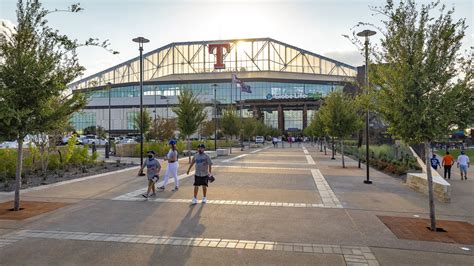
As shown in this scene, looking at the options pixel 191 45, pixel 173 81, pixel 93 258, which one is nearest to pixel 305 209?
pixel 93 258

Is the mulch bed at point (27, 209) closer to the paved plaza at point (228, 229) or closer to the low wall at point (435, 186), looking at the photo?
the paved plaza at point (228, 229)

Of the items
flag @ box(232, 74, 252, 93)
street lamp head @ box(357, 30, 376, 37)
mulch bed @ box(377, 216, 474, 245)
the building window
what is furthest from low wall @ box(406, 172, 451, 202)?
the building window

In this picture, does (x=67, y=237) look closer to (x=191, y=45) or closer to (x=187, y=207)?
(x=187, y=207)

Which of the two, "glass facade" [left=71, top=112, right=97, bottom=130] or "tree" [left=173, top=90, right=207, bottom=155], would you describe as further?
"glass facade" [left=71, top=112, right=97, bottom=130]

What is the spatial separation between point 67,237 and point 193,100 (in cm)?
1849

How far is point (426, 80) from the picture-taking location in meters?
7.11

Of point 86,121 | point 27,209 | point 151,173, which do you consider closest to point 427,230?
point 151,173

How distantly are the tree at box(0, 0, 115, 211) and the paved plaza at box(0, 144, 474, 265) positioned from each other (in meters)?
2.19

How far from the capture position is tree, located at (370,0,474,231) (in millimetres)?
7105

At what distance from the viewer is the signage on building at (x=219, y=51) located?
97438 mm

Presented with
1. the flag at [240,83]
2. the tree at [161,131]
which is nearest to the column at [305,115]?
the flag at [240,83]

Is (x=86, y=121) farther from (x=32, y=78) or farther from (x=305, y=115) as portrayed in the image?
(x=32, y=78)

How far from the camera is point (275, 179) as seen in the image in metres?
14.7

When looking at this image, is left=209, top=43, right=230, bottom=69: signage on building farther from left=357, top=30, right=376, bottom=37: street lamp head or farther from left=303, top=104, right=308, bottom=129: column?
left=357, top=30, right=376, bottom=37: street lamp head
